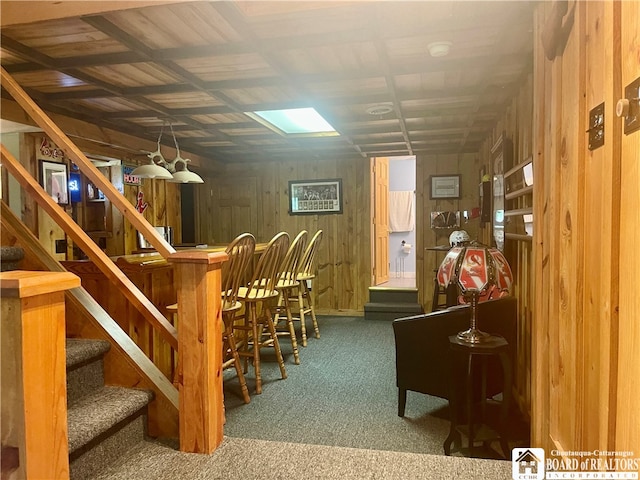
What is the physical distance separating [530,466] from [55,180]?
4.40m

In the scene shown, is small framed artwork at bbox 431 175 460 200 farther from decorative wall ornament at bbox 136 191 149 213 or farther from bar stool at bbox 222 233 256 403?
decorative wall ornament at bbox 136 191 149 213

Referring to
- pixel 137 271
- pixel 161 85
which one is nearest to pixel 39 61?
pixel 161 85

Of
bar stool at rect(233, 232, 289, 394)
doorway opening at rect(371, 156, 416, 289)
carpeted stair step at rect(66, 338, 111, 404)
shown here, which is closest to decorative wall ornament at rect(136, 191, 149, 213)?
bar stool at rect(233, 232, 289, 394)

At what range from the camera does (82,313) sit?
6.29ft

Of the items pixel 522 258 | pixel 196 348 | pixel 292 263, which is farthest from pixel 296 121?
pixel 196 348

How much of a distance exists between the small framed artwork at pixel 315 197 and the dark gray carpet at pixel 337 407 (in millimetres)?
2360

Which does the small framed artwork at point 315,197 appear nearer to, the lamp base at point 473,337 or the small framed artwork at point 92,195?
the small framed artwork at point 92,195

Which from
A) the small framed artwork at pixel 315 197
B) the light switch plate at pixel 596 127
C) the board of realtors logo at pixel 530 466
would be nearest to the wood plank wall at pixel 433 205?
the small framed artwork at pixel 315 197

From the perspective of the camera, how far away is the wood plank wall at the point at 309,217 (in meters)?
5.95

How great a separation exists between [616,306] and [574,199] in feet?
1.25

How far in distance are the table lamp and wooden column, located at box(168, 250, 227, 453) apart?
1.25 metres

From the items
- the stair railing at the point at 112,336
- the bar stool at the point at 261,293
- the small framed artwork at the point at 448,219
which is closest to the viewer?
the stair railing at the point at 112,336

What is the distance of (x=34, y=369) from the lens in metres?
0.95

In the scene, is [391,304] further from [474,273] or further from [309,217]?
[474,273]
